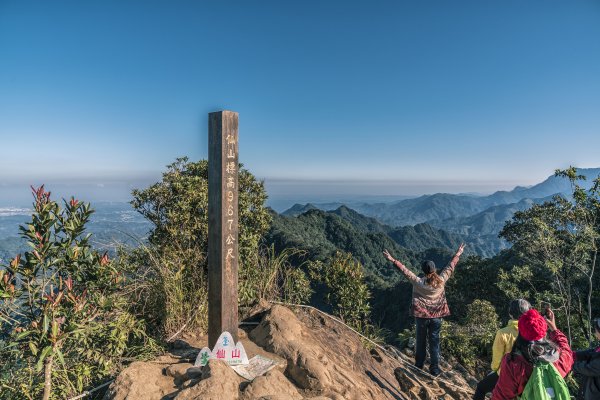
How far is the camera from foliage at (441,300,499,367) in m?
5.92

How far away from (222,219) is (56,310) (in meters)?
1.48

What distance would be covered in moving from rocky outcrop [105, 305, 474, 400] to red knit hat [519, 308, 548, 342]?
A: 149 centimetres

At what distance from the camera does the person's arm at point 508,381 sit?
102 inches

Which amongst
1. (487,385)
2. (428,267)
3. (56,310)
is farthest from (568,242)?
(56,310)

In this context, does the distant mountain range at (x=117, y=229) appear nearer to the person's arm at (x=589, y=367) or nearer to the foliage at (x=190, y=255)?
the foliage at (x=190, y=255)

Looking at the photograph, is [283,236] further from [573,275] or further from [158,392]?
[158,392]

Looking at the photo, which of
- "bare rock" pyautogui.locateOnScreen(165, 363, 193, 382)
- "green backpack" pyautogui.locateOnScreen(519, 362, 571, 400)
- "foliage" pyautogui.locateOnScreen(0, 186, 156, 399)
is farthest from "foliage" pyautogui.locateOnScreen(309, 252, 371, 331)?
"foliage" pyautogui.locateOnScreen(0, 186, 156, 399)

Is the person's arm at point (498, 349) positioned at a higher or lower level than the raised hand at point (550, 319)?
lower

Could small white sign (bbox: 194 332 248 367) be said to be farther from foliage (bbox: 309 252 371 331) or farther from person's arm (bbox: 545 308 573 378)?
person's arm (bbox: 545 308 573 378)

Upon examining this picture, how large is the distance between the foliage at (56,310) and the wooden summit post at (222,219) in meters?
0.84

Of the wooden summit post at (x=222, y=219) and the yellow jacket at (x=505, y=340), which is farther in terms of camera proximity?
the wooden summit post at (x=222, y=219)

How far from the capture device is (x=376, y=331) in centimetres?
565

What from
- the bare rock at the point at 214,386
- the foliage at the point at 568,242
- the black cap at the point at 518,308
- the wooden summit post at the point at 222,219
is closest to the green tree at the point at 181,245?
the wooden summit post at the point at 222,219

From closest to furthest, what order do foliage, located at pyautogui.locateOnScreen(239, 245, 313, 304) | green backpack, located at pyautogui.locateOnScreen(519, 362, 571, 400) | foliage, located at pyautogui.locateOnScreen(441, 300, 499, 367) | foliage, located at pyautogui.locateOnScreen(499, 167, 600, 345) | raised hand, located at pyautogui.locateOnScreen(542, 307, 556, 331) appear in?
green backpack, located at pyautogui.locateOnScreen(519, 362, 571, 400)
raised hand, located at pyautogui.locateOnScreen(542, 307, 556, 331)
foliage, located at pyautogui.locateOnScreen(239, 245, 313, 304)
foliage, located at pyautogui.locateOnScreen(441, 300, 499, 367)
foliage, located at pyautogui.locateOnScreen(499, 167, 600, 345)
